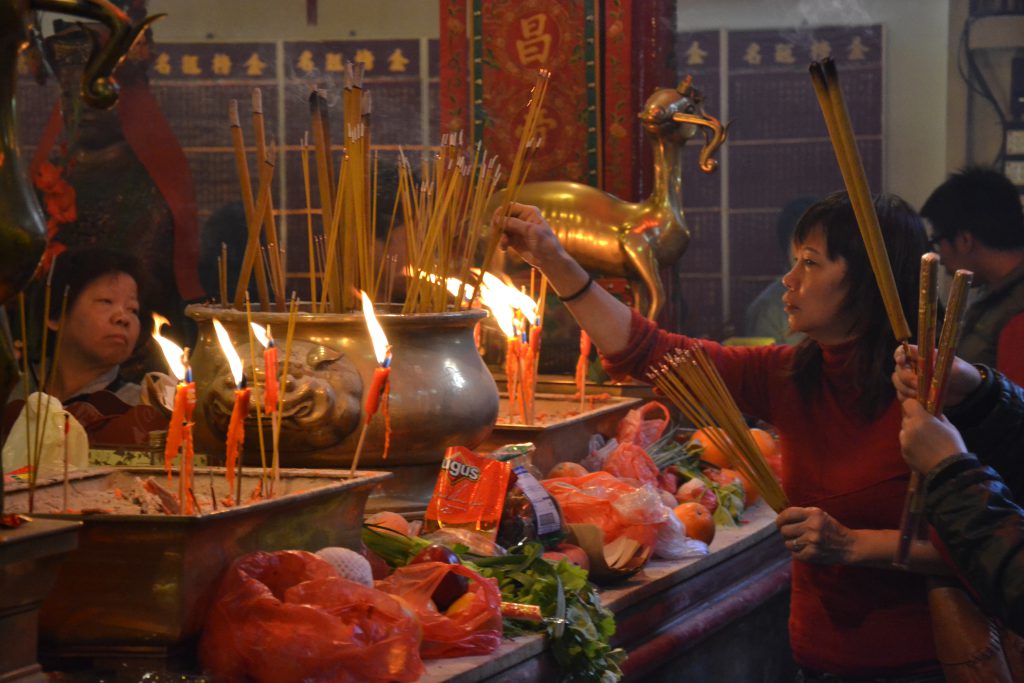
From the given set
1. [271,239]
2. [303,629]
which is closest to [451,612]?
[303,629]

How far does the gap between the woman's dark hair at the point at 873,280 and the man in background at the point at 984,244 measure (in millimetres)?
1301

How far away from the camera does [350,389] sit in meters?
1.99

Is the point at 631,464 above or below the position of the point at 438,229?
below

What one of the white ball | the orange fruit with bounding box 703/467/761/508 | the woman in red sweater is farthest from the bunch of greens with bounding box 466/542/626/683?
the orange fruit with bounding box 703/467/761/508

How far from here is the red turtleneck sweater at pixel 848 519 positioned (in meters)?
2.08

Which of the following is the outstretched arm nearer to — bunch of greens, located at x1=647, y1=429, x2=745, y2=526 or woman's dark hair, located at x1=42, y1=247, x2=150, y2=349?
bunch of greens, located at x1=647, y1=429, x2=745, y2=526

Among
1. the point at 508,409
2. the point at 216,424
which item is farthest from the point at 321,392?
the point at 508,409

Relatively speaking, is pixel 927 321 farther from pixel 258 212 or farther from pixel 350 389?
pixel 258 212

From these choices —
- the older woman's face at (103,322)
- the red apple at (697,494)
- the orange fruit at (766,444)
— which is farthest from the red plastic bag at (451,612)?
the older woman's face at (103,322)

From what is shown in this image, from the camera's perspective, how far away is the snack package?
1958 millimetres

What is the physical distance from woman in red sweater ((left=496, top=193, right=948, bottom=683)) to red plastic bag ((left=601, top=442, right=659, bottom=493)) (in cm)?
35

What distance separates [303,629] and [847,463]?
1.04m

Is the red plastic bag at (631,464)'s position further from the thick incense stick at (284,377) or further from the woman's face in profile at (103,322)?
the woman's face in profile at (103,322)

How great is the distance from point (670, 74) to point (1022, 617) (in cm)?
223
